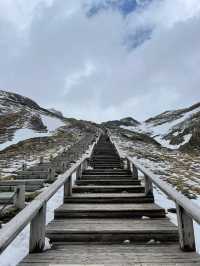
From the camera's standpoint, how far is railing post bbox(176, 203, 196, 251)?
3959 millimetres

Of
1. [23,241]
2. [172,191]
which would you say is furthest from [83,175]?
[172,191]

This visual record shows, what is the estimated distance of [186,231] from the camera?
13.0ft

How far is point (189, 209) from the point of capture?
11.2ft

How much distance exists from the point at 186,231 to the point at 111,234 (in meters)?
1.17

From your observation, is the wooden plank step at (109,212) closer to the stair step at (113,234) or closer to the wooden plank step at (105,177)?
the stair step at (113,234)

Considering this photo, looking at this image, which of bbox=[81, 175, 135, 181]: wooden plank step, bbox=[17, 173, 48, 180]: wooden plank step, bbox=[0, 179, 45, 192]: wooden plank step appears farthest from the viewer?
bbox=[17, 173, 48, 180]: wooden plank step

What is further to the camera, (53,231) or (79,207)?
(79,207)

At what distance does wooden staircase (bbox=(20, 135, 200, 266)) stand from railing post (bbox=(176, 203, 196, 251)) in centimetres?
12

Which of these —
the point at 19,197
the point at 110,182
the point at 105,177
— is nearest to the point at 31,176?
the point at 105,177

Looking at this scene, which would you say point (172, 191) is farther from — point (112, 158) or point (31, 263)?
point (112, 158)

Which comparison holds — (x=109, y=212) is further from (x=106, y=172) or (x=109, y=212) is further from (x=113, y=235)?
(x=106, y=172)

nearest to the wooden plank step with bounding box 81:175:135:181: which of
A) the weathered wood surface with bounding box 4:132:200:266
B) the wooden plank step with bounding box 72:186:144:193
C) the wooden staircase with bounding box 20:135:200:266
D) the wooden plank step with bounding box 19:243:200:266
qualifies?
the wooden plank step with bounding box 72:186:144:193

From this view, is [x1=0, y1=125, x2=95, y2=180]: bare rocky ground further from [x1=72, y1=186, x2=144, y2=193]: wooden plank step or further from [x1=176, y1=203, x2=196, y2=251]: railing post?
[x1=176, y1=203, x2=196, y2=251]: railing post

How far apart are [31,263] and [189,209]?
196cm
